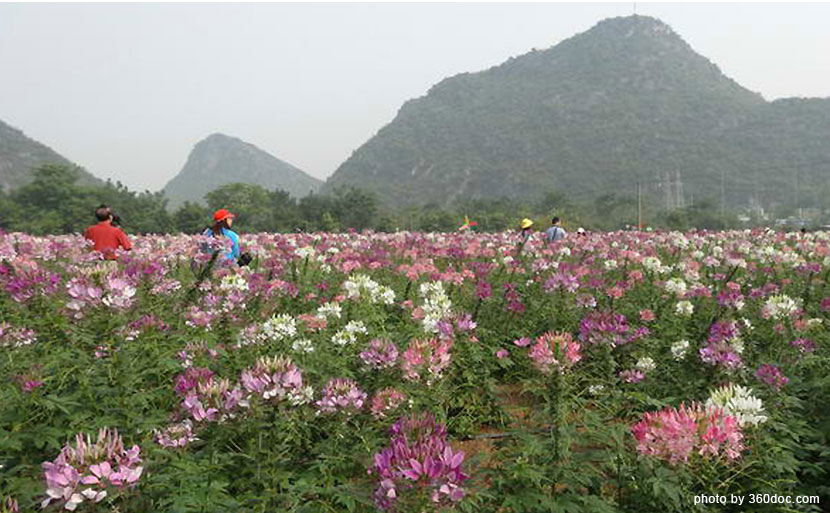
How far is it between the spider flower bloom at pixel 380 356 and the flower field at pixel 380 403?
1 cm

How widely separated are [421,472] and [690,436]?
1195mm

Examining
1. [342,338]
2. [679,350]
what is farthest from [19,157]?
[679,350]

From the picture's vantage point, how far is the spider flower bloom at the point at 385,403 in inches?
110

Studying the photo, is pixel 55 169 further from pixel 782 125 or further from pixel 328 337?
pixel 782 125

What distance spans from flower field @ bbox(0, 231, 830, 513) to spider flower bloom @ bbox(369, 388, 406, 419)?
13 millimetres

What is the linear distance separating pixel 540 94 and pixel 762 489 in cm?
14179

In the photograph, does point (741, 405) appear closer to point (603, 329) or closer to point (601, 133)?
point (603, 329)

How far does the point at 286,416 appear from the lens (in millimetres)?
2322

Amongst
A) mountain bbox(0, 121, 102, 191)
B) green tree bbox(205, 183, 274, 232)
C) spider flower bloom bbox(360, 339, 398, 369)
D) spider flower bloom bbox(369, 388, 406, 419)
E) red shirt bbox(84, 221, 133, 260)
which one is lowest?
spider flower bloom bbox(369, 388, 406, 419)

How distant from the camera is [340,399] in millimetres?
2648

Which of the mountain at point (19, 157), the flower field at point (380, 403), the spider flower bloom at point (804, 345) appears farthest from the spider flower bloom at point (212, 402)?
the mountain at point (19, 157)

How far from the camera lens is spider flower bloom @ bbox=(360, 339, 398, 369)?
3045 mm

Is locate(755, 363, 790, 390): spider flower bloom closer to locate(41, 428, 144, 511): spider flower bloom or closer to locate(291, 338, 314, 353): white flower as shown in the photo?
locate(291, 338, 314, 353): white flower

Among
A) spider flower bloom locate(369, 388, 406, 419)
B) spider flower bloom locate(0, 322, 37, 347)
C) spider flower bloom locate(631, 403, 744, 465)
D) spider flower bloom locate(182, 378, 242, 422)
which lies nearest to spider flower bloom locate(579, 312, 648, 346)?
spider flower bloom locate(631, 403, 744, 465)
